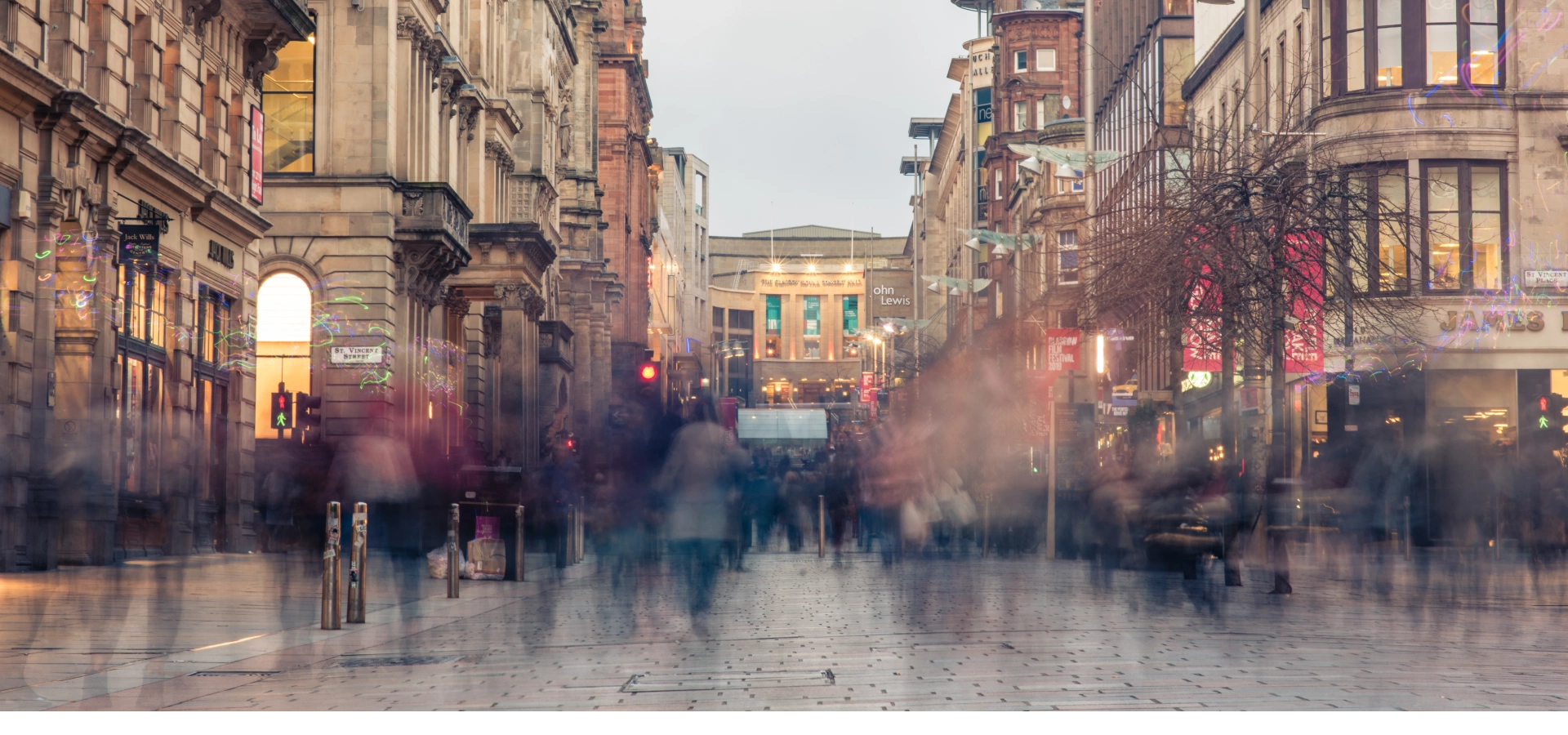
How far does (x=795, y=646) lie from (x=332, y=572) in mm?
3564

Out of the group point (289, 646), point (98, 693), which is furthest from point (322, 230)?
point (98, 693)

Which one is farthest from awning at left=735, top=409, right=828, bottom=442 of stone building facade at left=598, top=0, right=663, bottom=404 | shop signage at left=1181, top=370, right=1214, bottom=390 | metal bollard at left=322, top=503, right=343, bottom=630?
metal bollard at left=322, top=503, right=343, bottom=630

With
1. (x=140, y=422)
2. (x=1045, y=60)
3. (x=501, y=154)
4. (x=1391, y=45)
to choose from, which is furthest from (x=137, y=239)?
(x=1045, y=60)

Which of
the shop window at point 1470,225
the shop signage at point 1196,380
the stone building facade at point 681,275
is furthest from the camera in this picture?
the stone building facade at point 681,275

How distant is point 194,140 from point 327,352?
9395 mm

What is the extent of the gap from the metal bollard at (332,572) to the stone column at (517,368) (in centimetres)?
2843

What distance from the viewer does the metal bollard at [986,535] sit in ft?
91.6

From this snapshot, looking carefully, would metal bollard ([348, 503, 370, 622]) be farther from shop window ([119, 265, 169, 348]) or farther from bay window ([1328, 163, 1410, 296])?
shop window ([119, 265, 169, 348])

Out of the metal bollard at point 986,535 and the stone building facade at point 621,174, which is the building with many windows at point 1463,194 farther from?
the stone building facade at point 621,174

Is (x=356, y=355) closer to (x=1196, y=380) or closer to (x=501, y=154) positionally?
(x=1196, y=380)

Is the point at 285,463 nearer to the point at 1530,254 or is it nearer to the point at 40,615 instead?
the point at 40,615

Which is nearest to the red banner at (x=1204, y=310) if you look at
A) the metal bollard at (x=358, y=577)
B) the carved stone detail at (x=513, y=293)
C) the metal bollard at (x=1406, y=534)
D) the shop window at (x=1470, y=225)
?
the metal bollard at (x=1406, y=534)

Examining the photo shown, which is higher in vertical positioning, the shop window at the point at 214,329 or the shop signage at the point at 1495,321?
the shop signage at the point at 1495,321

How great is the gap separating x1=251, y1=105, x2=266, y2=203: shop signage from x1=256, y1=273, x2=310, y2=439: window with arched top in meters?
5.33
